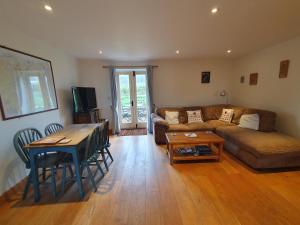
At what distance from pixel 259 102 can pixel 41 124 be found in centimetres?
503

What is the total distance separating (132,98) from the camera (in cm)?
512

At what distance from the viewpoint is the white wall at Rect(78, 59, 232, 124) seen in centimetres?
477

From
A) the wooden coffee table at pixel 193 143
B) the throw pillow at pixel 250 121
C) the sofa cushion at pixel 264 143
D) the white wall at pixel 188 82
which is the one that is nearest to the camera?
the sofa cushion at pixel 264 143

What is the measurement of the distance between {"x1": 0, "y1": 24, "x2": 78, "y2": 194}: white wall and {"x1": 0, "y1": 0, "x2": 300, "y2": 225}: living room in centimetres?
2

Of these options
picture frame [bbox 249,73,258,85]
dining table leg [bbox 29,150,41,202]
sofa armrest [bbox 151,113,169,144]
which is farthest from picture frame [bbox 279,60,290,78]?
dining table leg [bbox 29,150,41,202]

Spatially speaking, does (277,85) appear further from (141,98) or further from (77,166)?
(77,166)

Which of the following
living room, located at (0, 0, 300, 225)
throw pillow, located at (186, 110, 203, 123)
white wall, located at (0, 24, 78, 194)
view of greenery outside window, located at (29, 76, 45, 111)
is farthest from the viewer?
throw pillow, located at (186, 110, 203, 123)

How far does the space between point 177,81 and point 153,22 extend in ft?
9.56

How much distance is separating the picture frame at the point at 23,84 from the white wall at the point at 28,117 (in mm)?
103

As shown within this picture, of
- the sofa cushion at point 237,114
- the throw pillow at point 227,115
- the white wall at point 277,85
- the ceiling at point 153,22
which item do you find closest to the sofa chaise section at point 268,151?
the white wall at point 277,85

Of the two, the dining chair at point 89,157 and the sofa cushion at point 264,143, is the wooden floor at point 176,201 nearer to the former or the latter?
the dining chair at point 89,157

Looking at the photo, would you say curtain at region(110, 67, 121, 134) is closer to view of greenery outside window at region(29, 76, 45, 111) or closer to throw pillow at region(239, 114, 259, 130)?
view of greenery outside window at region(29, 76, 45, 111)

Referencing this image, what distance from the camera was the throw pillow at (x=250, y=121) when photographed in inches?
135

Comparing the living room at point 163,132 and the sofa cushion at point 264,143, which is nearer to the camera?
the living room at point 163,132
